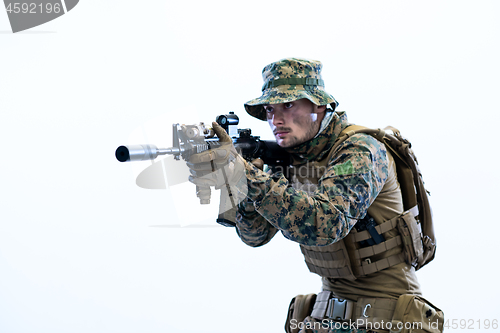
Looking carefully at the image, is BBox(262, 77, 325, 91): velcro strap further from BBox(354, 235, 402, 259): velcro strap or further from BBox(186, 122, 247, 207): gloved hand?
BBox(354, 235, 402, 259): velcro strap

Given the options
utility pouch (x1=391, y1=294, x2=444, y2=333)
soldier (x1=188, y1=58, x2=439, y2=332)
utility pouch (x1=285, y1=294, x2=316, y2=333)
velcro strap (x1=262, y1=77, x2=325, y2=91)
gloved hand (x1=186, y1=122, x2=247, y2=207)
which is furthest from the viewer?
utility pouch (x1=285, y1=294, x2=316, y2=333)

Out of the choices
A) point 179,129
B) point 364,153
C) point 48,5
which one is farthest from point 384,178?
point 48,5

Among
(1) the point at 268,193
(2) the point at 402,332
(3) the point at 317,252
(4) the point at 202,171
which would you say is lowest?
(2) the point at 402,332

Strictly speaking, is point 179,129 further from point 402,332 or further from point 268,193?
point 402,332

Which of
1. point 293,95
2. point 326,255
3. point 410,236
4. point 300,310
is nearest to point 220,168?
point 293,95

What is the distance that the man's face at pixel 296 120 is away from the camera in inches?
70.6

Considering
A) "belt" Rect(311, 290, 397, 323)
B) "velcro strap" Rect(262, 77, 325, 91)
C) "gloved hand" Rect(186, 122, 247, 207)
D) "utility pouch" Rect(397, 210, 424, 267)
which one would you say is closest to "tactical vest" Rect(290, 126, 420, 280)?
"utility pouch" Rect(397, 210, 424, 267)

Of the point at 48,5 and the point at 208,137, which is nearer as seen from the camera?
the point at 208,137

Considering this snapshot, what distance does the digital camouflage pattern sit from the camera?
136cm

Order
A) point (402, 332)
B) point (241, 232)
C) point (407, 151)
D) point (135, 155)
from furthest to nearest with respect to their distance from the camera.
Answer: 1. point (241, 232)
2. point (407, 151)
3. point (402, 332)
4. point (135, 155)

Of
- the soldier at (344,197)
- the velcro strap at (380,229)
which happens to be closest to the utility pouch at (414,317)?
the soldier at (344,197)

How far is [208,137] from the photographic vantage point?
1384 mm

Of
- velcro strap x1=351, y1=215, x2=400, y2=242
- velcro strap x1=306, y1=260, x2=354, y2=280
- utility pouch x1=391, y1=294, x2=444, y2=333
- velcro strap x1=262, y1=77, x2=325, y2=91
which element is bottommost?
utility pouch x1=391, y1=294, x2=444, y2=333

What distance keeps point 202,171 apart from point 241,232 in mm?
633
